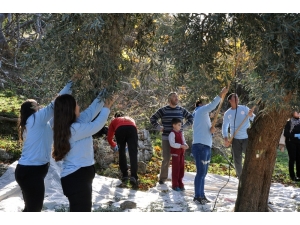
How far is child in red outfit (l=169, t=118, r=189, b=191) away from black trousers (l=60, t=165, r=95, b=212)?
413 centimetres

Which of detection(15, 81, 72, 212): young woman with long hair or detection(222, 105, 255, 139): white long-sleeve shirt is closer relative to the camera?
detection(15, 81, 72, 212): young woman with long hair

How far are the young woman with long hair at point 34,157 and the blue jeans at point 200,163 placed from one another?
308 centimetres

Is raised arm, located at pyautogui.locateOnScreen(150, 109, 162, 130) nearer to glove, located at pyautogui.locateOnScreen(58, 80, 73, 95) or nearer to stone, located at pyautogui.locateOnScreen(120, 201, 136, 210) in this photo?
stone, located at pyautogui.locateOnScreen(120, 201, 136, 210)

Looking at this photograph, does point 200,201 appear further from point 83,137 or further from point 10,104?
point 10,104

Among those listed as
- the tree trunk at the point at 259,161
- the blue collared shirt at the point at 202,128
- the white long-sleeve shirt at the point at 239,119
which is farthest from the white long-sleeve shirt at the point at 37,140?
the white long-sleeve shirt at the point at 239,119

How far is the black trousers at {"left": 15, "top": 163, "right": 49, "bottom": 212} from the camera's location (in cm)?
540

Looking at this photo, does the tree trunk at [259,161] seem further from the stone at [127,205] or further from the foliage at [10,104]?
the foliage at [10,104]

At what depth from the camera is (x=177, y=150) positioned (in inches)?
356

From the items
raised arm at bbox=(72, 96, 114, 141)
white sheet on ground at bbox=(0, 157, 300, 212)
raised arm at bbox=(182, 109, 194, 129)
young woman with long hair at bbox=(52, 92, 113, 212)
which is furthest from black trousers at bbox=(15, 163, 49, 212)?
raised arm at bbox=(182, 109, 194, 129)

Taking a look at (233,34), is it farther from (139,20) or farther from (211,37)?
(139,20)

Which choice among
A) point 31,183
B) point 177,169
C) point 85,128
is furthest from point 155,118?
point 85,128

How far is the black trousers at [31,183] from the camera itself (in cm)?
540

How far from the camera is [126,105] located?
9805 mm

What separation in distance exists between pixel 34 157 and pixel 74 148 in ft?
2.36
